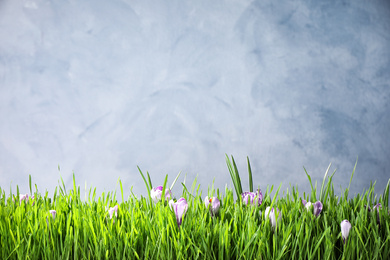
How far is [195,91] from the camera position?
9.93ft

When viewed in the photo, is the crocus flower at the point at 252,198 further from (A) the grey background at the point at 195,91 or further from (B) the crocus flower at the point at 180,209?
(A) the grey background at the point at 195,91

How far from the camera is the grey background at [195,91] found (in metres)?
2.98

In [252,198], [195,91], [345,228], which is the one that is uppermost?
[195,91]

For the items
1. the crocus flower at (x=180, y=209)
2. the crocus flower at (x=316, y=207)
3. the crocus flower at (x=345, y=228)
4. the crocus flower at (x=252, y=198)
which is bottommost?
the crocus flower at (x=345, y=228)

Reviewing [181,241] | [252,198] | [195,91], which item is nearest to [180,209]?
[181,241]

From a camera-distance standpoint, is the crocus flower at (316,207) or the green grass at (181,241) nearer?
the green grass at (181,241)

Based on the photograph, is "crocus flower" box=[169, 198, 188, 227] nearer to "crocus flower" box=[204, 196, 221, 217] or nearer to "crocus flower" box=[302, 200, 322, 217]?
"crocus flower" box=[204, 196, 221, 217]

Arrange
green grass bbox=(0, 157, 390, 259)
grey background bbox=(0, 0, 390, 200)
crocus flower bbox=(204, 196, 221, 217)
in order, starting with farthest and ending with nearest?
grey background bbox=(0, 0, 390, 200) → crocus flower bbox=(204, 196, 221, 217) → green grass bbox=(0, 157, 390, 259)

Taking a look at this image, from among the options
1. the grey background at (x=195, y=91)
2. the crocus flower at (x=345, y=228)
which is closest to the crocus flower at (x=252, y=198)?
the crocus flower at (x=345, y=228)

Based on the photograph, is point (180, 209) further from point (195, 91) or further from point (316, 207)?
point (195, 91)

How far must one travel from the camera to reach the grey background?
9.78ft

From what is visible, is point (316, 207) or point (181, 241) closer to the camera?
point (181, 241)

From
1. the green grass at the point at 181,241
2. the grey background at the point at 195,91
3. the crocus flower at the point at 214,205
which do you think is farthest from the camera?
the grey background at the point at 195,91

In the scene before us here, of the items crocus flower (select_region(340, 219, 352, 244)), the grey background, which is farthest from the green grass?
the grey background
